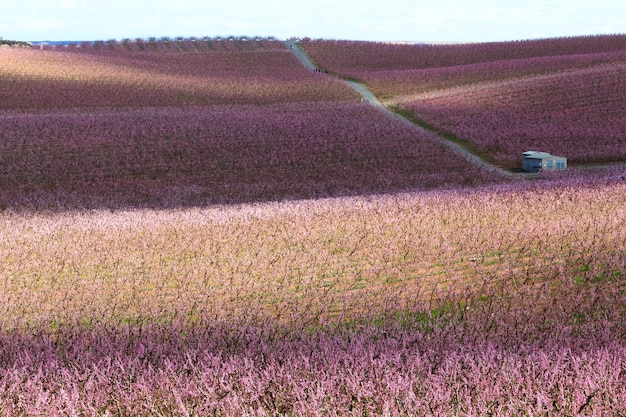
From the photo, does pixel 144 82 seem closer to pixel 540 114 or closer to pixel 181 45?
pixel 540 114

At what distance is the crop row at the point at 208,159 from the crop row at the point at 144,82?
696 cm

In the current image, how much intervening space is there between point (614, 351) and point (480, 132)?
3314 centimetres

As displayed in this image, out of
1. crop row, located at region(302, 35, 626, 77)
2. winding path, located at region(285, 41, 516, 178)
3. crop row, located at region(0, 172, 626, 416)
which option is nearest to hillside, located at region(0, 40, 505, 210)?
winding path, located at region(285, 41, 516, 178)

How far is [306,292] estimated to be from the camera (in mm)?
11227

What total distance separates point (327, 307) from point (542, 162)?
903 inches

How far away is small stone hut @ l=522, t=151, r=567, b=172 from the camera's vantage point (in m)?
31.7

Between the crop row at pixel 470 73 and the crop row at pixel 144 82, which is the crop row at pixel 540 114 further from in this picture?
the crop row at pixel 144 82

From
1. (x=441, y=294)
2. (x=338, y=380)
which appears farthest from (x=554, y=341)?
(x=441, y=294)

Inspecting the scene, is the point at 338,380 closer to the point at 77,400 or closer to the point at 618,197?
the point at 77,400

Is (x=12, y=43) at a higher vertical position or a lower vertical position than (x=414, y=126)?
higher

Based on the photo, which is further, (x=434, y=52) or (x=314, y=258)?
(x=434, y=52)

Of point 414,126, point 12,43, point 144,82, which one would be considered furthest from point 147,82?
point 12,43

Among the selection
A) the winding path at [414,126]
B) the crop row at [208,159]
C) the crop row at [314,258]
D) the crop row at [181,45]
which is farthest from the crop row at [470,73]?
the crop row at [314,258]

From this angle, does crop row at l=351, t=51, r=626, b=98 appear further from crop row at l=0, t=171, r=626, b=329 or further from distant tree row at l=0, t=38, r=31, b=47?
crop row at l=0, t=171, r=626, b=329
